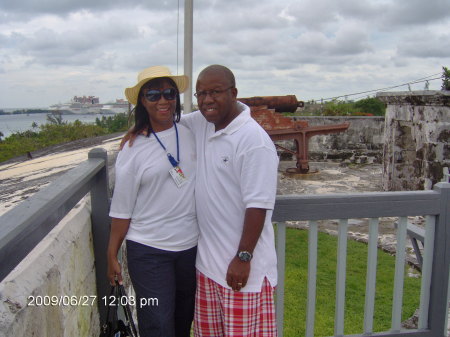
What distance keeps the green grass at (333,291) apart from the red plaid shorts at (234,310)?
189 centimetres

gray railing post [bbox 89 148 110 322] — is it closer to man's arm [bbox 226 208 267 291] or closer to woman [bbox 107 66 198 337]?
woman [bbox 107 66 198 337]

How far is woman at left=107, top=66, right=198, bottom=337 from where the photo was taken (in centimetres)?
178

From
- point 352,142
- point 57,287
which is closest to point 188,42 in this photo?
point 57,287

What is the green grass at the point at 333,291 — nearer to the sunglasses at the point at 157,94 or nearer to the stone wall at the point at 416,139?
the stone wall at the point at 416,139

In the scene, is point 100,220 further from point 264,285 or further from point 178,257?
point 264,285

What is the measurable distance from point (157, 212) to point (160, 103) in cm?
43

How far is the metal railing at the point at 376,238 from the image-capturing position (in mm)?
2184

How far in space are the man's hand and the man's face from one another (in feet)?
1.71

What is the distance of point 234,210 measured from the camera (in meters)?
1.69

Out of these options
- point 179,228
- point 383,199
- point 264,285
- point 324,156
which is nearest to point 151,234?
point 179,228

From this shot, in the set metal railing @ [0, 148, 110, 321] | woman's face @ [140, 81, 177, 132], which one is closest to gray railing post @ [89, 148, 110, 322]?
metal railing @ [0, 148, 110, 321]

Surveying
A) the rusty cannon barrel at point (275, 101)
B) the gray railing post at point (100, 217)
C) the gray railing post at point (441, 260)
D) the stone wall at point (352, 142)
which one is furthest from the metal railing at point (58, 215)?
the stone wall at point (352, 142)

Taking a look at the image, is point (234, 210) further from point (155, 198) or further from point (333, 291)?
point (333, 291)

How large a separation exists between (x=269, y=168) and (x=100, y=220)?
0.89m
